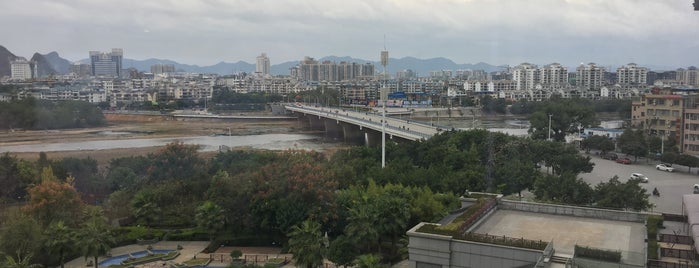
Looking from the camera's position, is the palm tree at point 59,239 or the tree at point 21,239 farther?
the palm tree at point 59,239

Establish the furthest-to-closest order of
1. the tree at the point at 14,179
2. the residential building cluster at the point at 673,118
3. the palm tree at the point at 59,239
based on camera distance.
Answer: the residential building cluster at the point at 673,118 → the tree at the point at 14,179 → the palm tree at the point at 59,239

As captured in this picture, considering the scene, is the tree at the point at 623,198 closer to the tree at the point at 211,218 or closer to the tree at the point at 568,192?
the tree at the point at 568,192

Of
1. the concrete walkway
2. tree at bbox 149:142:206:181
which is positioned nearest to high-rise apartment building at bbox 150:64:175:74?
tree at bbox 149:142:206:181

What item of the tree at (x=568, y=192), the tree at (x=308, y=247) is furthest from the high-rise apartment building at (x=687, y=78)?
the tree at (x=308, y=247)

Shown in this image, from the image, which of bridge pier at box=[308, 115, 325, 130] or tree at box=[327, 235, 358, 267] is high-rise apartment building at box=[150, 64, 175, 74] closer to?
bridge pier at box=[308, 115, 325, 130]

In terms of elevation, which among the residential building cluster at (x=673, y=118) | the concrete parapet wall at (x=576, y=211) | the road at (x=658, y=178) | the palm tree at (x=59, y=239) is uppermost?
the residential building cluster at (x=673, y=118)

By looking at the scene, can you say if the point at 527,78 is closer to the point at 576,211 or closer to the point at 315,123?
the point at 315,123

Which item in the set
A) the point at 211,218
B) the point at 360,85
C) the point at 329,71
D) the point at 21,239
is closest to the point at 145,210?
the point at 211,218
